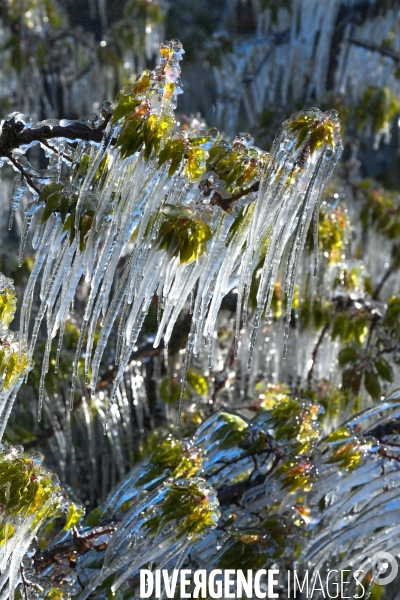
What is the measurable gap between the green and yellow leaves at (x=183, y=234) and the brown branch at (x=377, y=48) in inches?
113

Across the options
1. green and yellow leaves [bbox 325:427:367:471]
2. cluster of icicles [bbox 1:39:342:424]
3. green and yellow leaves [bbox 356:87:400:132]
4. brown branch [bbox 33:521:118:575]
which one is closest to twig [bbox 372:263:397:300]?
green and yellow leaves [bbox 356:87:400:132]

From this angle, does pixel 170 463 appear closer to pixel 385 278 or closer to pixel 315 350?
pixel 315 350

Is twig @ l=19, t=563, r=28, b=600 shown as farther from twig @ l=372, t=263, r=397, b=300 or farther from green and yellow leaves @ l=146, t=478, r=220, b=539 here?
twig @ l=372, t=263, r=397, b=300

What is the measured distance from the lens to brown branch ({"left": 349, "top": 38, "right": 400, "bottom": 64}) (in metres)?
3.63

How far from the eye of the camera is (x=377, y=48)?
3.62 meters

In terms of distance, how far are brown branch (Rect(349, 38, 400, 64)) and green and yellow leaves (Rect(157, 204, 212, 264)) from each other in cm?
286

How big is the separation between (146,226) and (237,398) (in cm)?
155

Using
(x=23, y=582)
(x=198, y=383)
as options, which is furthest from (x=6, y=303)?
(x=198, y=383)

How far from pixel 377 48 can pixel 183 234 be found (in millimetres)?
2879

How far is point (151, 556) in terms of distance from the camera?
1454 mm

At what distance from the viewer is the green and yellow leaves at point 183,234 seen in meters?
1.07

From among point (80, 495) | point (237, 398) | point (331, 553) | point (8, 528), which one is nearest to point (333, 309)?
point (237, 398)

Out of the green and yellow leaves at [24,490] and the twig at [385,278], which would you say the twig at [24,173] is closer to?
the green and yellow leaves at [24,490]

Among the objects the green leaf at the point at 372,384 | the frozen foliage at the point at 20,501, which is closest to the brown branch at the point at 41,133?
the frozen foliage at the point at 20,501
